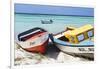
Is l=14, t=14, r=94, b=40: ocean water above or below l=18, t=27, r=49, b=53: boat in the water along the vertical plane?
above

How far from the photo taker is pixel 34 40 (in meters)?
1.75

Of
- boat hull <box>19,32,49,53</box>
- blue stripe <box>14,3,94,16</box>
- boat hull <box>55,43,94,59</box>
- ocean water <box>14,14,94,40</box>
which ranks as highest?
blue stripe <box>14,3,94,16</box>

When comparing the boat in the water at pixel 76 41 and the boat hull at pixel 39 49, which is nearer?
the boat hull at pixel 39 49

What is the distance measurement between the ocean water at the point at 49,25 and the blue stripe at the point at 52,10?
0.04 m

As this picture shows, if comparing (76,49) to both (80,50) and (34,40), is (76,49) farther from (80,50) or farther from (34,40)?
(34,40)

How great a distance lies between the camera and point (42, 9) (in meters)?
1.76

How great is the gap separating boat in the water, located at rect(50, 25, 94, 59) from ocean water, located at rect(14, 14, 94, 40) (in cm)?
5

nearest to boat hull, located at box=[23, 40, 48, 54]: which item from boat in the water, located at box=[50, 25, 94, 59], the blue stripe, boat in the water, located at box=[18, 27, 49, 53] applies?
boat in the water, located at box=[18, 27, 49, 53]

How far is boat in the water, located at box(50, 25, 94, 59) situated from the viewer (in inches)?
72.0

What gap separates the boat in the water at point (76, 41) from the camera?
72.0 inches

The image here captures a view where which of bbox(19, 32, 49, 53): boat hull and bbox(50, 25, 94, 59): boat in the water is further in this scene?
bbox(50, 25, 94, 59): boat in the water

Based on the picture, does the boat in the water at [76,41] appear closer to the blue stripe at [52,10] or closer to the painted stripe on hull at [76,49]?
the painted stripe on hull at [76,49]

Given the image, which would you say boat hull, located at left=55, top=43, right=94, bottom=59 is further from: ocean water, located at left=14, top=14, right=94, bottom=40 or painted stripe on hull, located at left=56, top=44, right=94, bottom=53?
ocean water, located at left=14, top=14, right=94, bottom=40

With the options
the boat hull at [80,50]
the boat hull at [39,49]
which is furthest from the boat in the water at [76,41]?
the boat hull at [39,49]
